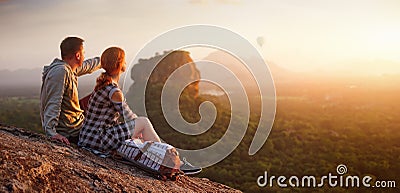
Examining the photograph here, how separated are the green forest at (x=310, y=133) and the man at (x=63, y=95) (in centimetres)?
1218

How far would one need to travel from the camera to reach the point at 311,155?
29.9 meters

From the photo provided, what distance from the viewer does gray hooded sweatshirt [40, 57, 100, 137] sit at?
15.5 ft

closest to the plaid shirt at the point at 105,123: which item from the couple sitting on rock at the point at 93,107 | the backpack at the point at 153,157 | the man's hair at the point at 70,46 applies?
the couple sitting on rock at the point at 93,107

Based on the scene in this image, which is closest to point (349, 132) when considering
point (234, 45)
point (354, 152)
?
point (354, 152)

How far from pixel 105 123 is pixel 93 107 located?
171mm

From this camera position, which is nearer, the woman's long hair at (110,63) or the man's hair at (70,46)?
the woman's long hair at (110,63)

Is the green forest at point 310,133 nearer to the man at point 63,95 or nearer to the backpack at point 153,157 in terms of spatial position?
the man at point 63,95

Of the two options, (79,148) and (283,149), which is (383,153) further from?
(79,148)

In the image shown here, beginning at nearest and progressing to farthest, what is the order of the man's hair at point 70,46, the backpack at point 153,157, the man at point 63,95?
the backpack at point 153,157
the man at point 63,95
the man's hair at point 70,46

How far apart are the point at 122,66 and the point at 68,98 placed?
600mm

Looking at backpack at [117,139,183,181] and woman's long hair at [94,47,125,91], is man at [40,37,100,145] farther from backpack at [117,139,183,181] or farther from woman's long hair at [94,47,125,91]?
backpack at [117,139,183,181]

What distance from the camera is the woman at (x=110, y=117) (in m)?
4.61

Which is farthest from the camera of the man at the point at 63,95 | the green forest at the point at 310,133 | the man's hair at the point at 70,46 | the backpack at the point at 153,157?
the green forest at the point at 310,133

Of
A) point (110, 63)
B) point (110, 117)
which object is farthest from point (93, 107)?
point (110, 63)
